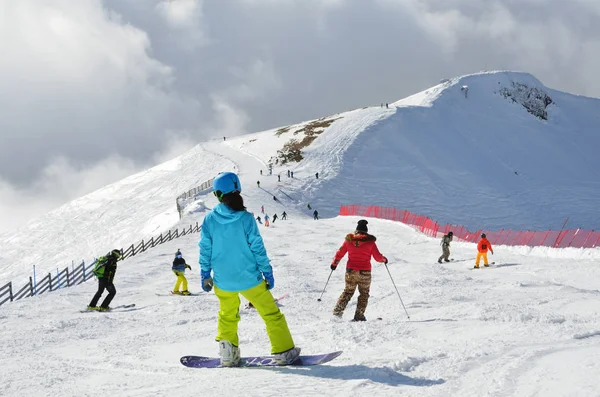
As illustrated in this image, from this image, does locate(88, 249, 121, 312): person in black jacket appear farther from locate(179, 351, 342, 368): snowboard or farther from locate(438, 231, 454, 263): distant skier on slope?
locate(438, 231, 454, 263): distant skier on slope

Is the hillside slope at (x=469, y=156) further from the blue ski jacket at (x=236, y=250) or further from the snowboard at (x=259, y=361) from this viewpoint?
the blue ski jacket at (x=236, y=250)

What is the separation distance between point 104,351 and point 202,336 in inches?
59.4

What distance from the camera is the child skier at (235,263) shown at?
5.25 metres

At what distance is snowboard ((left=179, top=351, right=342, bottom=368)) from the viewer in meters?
5.23

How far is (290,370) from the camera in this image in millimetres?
4980

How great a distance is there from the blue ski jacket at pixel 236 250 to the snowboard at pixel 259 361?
78 centimetres

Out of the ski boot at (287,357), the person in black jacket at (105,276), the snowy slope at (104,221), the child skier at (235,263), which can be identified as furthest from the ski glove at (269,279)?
the snowy slope at (104,221)

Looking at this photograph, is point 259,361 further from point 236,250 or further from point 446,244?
point 446,244

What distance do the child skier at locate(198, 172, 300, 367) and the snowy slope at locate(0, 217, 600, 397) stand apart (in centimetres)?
37

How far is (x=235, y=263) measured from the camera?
17.3 ft

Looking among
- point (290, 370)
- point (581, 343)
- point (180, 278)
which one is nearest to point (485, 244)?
point (180, 278)

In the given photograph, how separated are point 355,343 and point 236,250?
5.92 ft

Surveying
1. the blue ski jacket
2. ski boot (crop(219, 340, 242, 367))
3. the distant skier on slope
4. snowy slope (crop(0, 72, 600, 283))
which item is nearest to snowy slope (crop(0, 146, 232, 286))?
snowy slope (crop(0, 72, 600, 283))

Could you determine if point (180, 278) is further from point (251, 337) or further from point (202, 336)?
point (251, 337)
